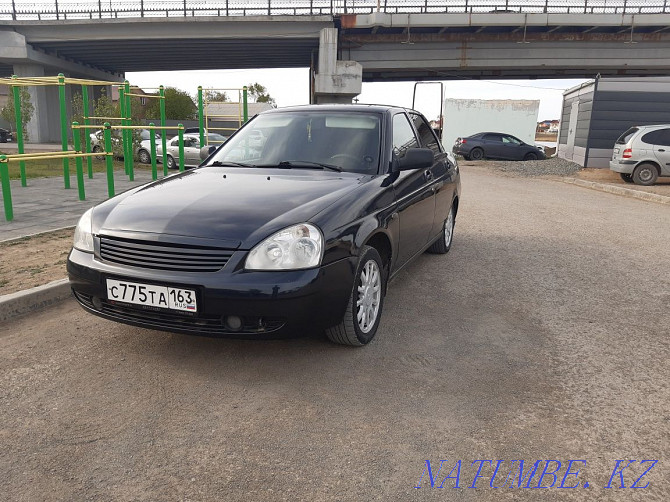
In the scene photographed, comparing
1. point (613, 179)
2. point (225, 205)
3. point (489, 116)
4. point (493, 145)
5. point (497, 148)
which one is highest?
point (489, 116)

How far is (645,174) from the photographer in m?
15.2

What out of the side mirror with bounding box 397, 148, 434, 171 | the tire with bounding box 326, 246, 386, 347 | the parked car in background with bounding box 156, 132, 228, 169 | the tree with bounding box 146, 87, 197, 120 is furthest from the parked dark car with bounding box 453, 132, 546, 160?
the tree with bounding box 146, 87, 197, 120

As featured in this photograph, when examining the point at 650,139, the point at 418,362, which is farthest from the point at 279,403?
the point at 650,139

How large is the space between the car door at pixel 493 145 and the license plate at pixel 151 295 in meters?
24.9

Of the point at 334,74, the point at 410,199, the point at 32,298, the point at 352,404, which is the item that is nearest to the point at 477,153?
the point at 334,74

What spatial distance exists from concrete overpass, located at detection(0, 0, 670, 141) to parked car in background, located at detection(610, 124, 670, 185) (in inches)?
703

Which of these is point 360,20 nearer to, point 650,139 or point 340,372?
point 650,139

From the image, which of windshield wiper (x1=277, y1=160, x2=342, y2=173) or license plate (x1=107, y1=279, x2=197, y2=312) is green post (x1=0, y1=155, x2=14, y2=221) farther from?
license plate (x1=107, y1=279, x2=197, y2=312)

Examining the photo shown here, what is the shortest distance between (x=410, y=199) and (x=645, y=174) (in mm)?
13345

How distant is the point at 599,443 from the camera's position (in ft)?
8.66

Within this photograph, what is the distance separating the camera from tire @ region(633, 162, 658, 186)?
49.5 feet

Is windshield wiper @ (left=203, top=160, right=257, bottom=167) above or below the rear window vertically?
below

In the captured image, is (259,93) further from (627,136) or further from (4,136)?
(627,136)

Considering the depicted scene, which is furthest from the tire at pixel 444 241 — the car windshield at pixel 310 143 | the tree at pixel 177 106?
the tree at pixel 177 106
